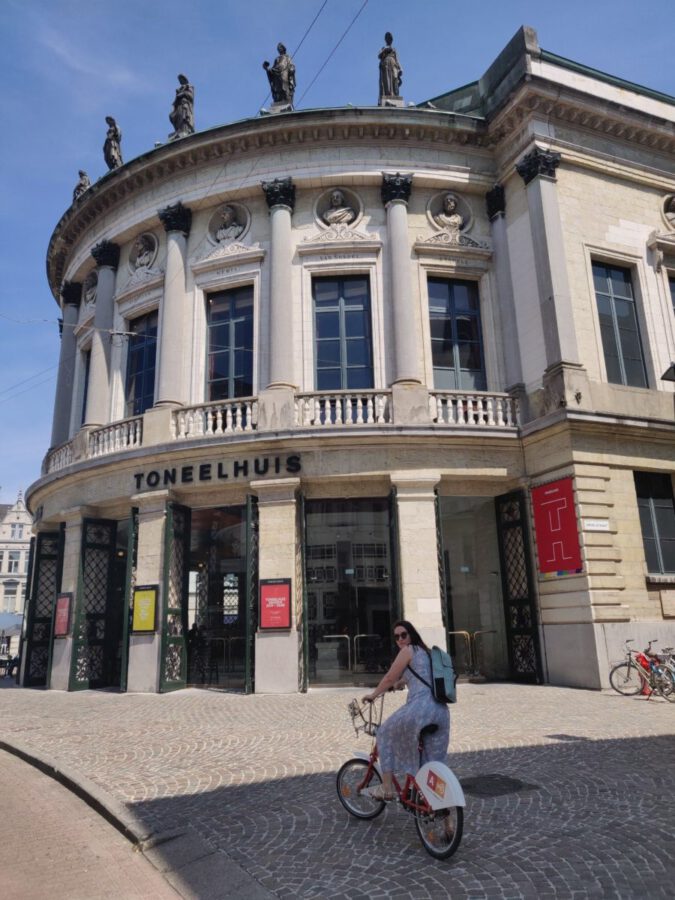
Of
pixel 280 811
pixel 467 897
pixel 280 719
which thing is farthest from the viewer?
pixel 280 719

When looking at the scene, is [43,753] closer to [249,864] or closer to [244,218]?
[249,864]

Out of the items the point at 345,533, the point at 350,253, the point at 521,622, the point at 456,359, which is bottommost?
the point at 521,622

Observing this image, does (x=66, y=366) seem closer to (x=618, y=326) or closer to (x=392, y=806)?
(x=618, y=326)

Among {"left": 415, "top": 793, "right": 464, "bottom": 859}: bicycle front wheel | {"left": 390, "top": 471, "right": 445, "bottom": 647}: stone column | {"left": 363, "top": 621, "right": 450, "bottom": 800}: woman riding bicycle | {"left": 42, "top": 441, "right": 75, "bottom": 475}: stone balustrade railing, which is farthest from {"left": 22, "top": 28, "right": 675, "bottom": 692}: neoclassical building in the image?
{"left": 415, "top": 793, "right": 464, "bottom": 859}: bicycle front wheel

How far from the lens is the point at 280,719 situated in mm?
10242

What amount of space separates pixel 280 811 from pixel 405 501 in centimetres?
962

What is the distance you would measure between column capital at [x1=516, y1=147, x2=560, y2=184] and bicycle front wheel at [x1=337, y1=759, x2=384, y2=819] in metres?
15.3

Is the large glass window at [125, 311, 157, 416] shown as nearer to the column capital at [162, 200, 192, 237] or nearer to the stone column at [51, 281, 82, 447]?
the column capital at [162, 200, 192, 237]

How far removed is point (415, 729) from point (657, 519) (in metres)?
12.5

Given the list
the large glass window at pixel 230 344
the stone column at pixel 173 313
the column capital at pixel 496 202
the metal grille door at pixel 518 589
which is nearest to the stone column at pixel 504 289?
the column capital at pixel 496 202

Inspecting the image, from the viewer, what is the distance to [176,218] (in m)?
18.1

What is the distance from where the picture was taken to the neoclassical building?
14.5 metres

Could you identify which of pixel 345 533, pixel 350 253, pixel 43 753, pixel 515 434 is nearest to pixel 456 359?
pixel 515 434

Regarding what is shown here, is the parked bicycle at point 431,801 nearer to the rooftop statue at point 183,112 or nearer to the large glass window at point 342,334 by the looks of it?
the large glass window at point 342,334
